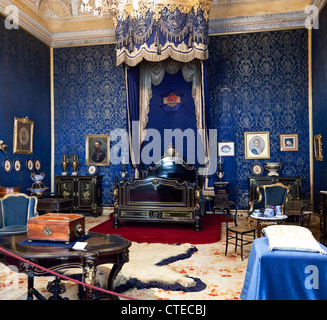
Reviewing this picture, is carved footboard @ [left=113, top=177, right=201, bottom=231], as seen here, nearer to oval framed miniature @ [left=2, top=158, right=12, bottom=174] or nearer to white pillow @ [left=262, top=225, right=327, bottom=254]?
oval framed miniature @ [left=2, top=158, right=12, bottom=174]

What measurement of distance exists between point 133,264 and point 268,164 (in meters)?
4.47

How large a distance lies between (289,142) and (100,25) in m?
6.02

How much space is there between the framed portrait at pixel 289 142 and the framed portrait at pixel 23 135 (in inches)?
249

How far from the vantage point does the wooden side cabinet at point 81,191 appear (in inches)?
312

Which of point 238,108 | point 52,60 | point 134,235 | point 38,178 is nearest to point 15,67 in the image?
point 52,60

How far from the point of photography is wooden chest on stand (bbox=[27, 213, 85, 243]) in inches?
105

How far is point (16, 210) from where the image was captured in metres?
4.62

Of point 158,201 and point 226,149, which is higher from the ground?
point 226,149

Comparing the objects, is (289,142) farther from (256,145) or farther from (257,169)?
(257,169)

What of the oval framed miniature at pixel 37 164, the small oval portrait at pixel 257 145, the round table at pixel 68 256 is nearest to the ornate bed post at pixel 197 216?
the small oval portrait at pixel 257 145

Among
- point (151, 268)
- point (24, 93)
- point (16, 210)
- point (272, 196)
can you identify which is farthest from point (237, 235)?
point (24, 93)

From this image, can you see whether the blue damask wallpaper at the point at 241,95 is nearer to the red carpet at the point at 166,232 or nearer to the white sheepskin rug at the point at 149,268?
the red carpet at the point at 166,232

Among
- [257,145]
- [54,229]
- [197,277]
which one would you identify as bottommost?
[197,277]
